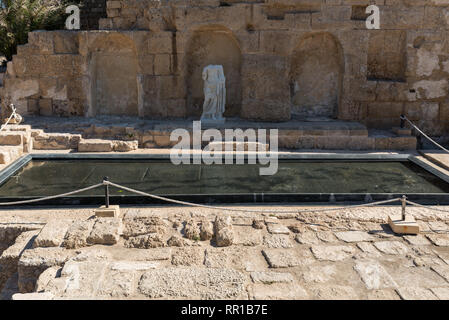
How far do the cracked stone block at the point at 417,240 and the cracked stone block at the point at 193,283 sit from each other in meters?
2.05

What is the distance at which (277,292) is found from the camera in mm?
4250

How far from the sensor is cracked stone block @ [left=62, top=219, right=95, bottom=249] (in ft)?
16.5

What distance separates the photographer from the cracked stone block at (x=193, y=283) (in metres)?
4.20

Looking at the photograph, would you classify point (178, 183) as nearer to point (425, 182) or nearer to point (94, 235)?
point (94, 235)

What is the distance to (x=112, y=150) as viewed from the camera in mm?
9305

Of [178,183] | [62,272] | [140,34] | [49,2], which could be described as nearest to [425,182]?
[178,183]

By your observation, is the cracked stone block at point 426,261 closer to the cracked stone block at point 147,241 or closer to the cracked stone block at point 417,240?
the cracked stone block at point 417,240

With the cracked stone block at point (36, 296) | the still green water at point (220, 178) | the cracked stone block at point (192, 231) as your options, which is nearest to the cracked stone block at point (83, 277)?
the cracked stone block at point (36, 296)

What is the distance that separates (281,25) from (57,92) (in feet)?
17.3

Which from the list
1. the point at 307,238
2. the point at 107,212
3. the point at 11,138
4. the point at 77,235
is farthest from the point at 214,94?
the point at 77,235

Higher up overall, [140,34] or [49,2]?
[49,2]

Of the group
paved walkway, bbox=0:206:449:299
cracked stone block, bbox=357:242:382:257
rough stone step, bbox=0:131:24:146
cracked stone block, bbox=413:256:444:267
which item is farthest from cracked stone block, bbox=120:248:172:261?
rough stone step, bbox=0:131:24:146

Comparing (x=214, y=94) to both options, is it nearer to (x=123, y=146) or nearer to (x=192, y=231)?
(x=123, y=146)

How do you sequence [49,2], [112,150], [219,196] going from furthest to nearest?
[49,2] < [112,150] < [219,196]
